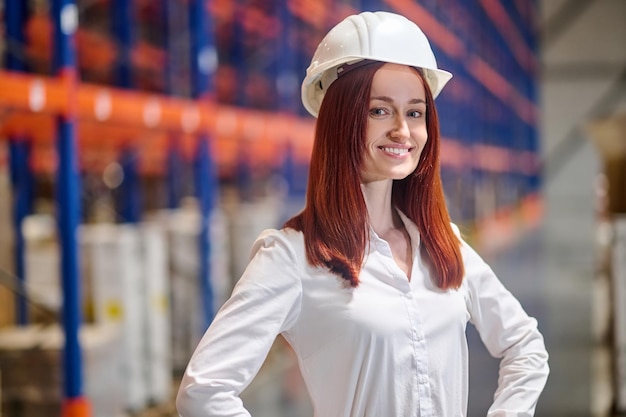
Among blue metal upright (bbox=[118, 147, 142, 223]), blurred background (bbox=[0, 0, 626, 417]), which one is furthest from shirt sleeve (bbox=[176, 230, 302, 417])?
blue metal upright (bbox=[118, 147, 142, 223])

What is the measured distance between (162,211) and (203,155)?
332cm

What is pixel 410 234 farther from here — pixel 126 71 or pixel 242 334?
pixel 126 71

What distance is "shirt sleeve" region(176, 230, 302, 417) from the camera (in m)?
1.90

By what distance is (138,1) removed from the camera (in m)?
11.8

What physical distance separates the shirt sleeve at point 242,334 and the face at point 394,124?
0.27m

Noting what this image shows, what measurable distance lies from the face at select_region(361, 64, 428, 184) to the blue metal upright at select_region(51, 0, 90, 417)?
3357 mm

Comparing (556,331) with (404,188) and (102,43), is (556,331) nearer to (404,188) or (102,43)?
(102,43)

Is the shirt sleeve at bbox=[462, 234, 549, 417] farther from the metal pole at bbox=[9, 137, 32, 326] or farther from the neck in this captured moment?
the metal pole at bbox=[9, 137, 32, 326]

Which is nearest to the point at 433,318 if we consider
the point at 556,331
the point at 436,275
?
the point at 436,275

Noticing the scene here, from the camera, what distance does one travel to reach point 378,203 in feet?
7.14

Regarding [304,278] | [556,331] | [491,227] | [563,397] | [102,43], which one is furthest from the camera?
[491,227]

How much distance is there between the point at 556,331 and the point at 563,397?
2352mm

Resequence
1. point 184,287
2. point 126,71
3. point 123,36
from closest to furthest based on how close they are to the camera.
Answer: point 126,71, point 123,36, point 184,287

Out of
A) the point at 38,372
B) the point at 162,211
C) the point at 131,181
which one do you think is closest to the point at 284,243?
the point at 38,372
